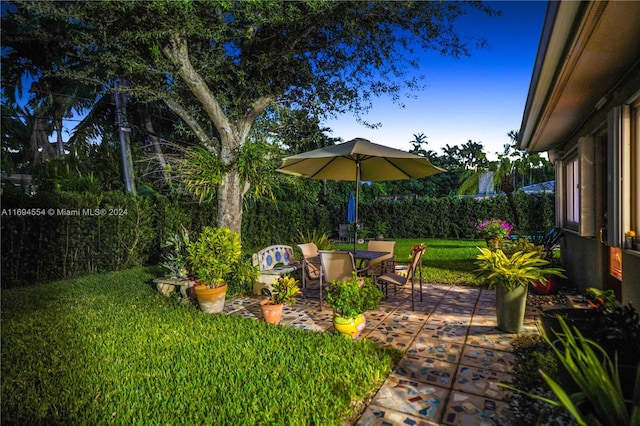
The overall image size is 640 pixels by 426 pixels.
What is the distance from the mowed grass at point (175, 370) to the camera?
246 centimetres

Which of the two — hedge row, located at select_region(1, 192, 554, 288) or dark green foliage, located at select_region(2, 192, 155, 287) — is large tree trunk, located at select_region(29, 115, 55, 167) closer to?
hedge row, located at select_region(1, 192, 554, 288)

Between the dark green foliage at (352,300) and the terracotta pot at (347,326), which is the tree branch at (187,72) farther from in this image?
the terracotta pot at (347,326)

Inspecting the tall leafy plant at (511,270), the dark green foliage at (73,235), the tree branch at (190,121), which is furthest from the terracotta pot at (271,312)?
the dark green foliage at (73,235)

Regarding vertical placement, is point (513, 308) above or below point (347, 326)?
above

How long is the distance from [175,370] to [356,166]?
4.36m

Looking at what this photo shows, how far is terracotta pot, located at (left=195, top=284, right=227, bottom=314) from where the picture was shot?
5.00 metres

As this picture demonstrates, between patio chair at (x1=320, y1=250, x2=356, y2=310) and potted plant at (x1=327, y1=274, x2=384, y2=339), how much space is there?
1017mm

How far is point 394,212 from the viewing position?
736 inches

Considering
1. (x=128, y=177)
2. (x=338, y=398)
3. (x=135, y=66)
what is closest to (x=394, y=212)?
(x=128, y=177)

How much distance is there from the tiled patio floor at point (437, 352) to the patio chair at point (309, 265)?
0.38 meters

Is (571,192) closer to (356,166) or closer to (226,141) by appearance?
(356,166)

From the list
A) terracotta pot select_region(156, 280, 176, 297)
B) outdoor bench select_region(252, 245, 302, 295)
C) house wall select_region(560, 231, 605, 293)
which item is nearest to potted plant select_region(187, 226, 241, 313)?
outdoor bench select_region(252, 245, 302, 295)

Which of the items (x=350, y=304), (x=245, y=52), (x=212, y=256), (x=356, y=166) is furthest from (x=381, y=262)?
(x=245, y=52)

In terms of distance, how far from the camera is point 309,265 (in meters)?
5.87
